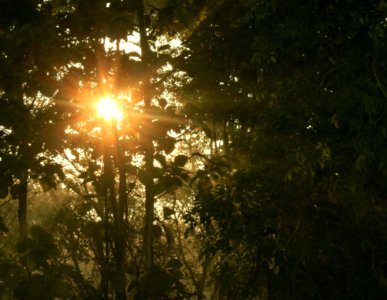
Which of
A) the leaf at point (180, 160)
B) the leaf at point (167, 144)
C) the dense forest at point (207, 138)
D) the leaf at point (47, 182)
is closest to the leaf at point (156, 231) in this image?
the dense forest at point (207, 138)

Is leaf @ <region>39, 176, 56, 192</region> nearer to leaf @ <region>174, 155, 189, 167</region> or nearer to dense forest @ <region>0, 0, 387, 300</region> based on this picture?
dense forest @ <region>0, 0, 387, 300</region>

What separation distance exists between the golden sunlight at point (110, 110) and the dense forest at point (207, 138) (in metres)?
0.01

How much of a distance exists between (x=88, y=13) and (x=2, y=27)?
0.51 meters

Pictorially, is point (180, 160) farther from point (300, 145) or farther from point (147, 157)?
point (300, 145)

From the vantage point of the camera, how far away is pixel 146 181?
2934 mm

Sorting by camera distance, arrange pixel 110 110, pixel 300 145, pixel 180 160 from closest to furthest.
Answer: pixel 110 110 → pixel 180 160 → pixel 300 145

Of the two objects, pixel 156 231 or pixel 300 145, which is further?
pixel 300 145

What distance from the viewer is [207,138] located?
4629 millimetres

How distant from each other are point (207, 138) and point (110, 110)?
6.15 feet

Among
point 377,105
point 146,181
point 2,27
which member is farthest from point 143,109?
point 377,105

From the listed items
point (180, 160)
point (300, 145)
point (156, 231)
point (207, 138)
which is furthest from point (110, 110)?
point (300, 145)

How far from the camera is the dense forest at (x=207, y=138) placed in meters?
2.82

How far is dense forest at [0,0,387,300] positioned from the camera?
2.82m

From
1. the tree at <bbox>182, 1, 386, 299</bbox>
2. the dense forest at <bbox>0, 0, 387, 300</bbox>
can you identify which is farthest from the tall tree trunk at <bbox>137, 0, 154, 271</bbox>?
the tree at <bbox>182, 1, 386, 299</bbox>
